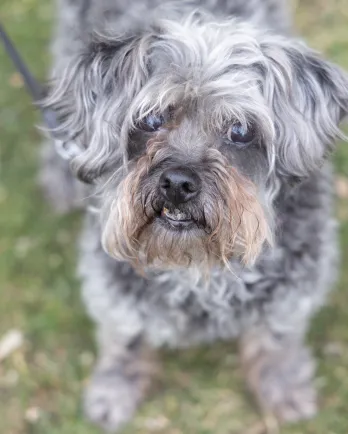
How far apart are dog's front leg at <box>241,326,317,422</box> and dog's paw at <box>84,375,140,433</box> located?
56 centimetres

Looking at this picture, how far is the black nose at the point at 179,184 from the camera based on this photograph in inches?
79.4

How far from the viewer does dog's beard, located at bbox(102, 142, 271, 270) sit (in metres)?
2.08

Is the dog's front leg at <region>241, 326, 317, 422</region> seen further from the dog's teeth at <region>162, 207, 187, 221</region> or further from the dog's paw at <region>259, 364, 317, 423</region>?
the dog's teeth at <region>162, 207, 187, 221</region>

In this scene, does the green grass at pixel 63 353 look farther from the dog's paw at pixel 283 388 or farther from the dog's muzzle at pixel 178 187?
the dog's muzzle at pixel 178 187

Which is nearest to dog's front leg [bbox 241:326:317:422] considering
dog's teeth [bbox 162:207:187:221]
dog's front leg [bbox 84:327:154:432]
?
dog's front leg [bbox 84:327:154:432]

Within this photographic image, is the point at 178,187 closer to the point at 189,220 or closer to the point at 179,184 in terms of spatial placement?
the point at 179,184

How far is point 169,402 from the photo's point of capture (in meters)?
3.25

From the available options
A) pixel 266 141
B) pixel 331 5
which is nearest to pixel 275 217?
pixel 266 141

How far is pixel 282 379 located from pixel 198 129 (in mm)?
1533

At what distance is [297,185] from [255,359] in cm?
120

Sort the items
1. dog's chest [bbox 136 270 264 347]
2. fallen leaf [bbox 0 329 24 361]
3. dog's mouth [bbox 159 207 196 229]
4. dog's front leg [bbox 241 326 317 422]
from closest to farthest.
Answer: dog's mouth [bbox 159 207 196 229] → dog's chest [bbox 136 270 264 347] → dog's front leg [bbox 241 326 317 422] → fallen leaf [bbox 0 329 24 361]

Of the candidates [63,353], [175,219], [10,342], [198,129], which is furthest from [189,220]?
[10,342]

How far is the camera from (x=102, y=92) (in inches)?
87.7

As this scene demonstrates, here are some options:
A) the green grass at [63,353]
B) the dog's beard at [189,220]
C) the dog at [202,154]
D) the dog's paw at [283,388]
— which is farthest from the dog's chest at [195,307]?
the green grass at [63,353]
